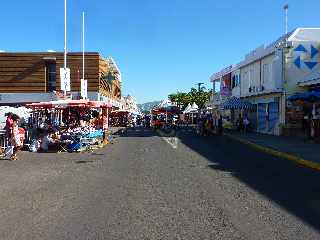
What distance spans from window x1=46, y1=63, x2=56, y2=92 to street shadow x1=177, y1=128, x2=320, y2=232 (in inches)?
A: 1285

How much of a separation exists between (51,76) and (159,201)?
42567 mm

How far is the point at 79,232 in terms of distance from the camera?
24.8 ft

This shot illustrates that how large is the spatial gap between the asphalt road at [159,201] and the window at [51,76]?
34256 millimetres

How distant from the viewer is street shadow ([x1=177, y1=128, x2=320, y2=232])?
9570 millimetres

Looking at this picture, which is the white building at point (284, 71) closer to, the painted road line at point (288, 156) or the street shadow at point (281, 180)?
the painted road line at point (288, 156)

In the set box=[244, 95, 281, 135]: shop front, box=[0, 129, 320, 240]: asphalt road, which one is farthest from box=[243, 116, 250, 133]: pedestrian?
box=[0, 129, 320, 240]: asphalt road

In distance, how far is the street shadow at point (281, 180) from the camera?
9570mm

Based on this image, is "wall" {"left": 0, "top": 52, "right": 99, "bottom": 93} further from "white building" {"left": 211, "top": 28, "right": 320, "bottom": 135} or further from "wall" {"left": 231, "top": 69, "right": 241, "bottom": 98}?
"white building" {"left": 211, "top": 28, "right": 320, "bottom": 135}

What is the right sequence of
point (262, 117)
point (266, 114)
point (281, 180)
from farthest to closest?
1. point (262, 117)
2. point (266, 114)
3. point (281, 180)

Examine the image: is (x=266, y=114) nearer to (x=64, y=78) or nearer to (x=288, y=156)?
(x=64, y=78)

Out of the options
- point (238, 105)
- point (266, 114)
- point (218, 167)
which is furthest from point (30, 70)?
point (218, 167)

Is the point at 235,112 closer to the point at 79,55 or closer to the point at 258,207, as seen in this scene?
the point at 79,55

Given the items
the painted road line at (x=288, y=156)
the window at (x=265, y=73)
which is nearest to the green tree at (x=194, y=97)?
the window at (x=265, y=73)

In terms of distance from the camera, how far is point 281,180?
13.5 m
